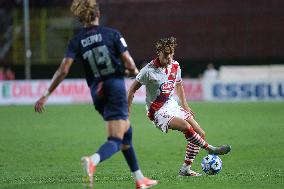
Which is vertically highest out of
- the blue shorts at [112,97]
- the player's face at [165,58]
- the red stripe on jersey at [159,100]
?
the player's face at [165,58]

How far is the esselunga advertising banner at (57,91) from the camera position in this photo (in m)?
33.2

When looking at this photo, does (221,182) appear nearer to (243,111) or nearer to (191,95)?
(243,111)

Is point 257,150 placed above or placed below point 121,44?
below

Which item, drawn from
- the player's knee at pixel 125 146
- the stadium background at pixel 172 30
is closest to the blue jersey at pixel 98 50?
the player's knee at pixel 125 146

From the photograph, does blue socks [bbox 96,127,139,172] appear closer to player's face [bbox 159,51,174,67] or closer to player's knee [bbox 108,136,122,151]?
player's knee [bbox 108,136,122,151]

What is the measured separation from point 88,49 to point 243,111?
18047 millimetres

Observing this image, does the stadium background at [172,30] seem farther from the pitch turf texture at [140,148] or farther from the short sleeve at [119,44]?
the short sleeve at [119,44]

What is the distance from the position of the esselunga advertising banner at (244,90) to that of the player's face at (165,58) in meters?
21.2

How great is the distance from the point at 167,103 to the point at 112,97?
8.19 feet

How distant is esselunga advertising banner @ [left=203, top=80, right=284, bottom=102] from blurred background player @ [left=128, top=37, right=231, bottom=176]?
68.9 feet

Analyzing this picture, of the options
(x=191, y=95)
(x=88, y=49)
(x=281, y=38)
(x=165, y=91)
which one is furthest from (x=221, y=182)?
(x=281, y=38)

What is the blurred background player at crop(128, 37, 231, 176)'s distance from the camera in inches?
437

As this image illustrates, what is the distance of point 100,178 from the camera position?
11180 mm

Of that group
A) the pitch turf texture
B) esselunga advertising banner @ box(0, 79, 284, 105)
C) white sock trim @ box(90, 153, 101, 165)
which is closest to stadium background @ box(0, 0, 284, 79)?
esselunga advertising banner @ box(0, 79, 284, 105)
